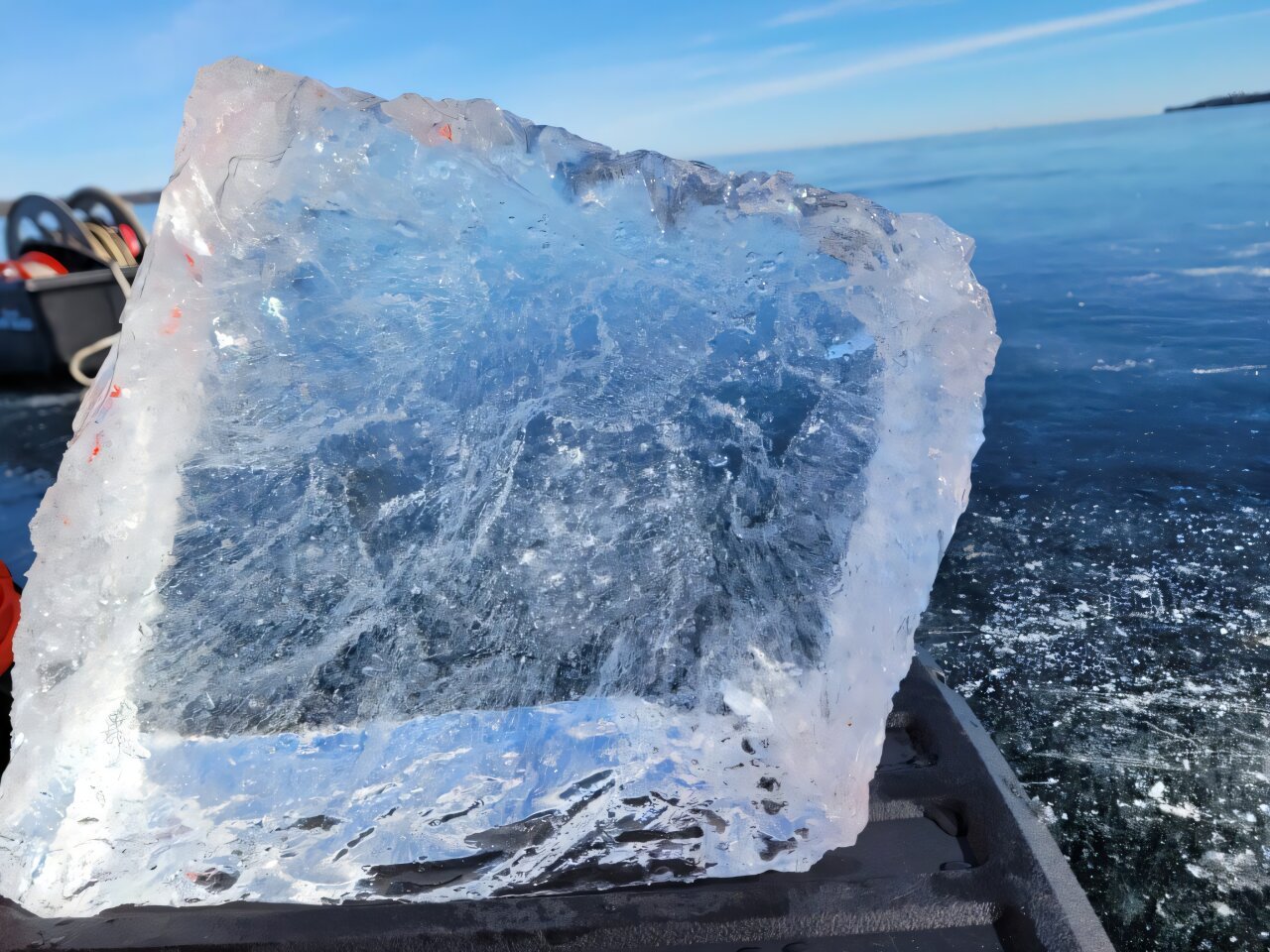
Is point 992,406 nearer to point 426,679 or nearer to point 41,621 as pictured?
point 426,679

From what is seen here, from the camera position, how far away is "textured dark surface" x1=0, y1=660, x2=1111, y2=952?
108 centimetres

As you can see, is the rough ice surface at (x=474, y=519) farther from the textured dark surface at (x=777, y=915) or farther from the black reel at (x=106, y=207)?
the black reel at (x=106, y=207)

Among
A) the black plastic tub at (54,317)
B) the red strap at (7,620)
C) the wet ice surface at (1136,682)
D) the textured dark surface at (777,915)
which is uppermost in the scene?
the black plastic tub at (54,317)

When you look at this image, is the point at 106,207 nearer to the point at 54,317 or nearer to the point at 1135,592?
Answer: the point at 54,317

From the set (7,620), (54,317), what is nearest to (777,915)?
(7,620)

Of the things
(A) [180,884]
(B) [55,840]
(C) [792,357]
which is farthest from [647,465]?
(B) [55,840]

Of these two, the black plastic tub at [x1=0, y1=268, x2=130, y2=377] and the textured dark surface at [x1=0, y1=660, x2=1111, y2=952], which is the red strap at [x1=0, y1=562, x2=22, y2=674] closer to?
the textured dark surface at [x1=0, y1=660, x2=1111, y2=952]

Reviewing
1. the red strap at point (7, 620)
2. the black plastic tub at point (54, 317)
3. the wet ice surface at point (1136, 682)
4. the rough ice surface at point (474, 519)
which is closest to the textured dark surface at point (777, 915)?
the rough ice surface at point (474, 519)

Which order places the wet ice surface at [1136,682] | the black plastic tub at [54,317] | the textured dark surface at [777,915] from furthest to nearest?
the black plastic tub at [54,317]
the wet ice surface at [1136,682]
the textured dark surface at [777,915]

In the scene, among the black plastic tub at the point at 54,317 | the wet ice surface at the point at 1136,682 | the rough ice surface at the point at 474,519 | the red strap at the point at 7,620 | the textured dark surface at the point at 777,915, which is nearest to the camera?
the textured dark surface at the point at 777,915

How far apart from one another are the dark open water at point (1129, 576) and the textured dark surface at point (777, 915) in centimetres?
29

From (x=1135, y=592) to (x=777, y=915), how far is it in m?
1.57

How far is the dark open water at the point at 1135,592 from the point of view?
140cm

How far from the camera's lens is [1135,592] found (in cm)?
214
